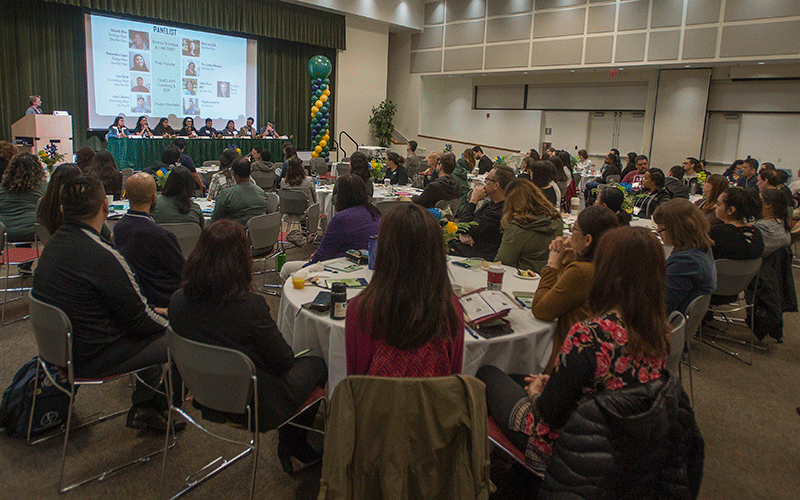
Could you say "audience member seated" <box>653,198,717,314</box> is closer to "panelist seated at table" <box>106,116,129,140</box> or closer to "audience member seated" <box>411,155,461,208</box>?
"audience member seated" <box>411,155,461,208</box>

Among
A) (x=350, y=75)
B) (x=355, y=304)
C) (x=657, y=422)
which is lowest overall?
(x=657, y=422)

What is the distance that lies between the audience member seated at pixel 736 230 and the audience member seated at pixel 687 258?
856mm

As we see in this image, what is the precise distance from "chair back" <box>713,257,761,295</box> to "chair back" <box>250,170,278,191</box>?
5.57 metres

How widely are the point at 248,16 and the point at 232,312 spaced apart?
40.9 ft

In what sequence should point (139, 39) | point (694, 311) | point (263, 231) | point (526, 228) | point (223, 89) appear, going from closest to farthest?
point (694, 311)
point (526, 228)
point (263, 231)
point (139, 39)
point (223, 89)

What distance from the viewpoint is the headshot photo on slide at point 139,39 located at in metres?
11.2

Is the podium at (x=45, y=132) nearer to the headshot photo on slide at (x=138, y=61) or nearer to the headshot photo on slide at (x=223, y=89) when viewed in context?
the headshot photo on slide at (x=138, y=61)

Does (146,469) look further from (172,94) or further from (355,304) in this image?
(172,94)

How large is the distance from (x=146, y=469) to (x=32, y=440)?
681 millimetres

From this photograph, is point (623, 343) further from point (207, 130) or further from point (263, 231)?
point (207, 130)

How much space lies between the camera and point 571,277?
2354 mm

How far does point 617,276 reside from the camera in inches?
71.4

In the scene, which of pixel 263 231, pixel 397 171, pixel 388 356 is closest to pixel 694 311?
pixel 388 356

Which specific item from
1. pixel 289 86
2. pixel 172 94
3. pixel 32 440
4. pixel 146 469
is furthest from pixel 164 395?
pixel 289 86
